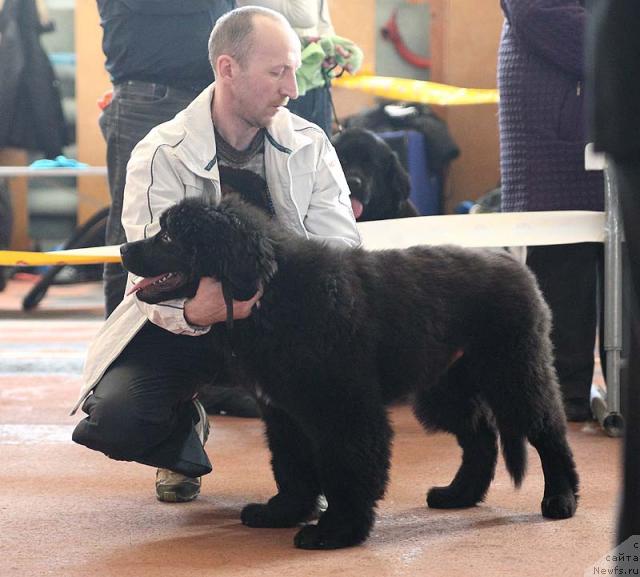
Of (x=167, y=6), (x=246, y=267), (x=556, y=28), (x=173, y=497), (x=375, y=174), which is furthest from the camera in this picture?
(x=375, y=174)

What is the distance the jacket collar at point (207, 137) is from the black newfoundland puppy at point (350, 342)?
1.17ft

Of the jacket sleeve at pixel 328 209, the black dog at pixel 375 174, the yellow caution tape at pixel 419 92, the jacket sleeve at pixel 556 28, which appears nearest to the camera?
the jacket sleeve at pixel 328 209

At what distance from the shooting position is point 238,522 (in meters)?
2.98

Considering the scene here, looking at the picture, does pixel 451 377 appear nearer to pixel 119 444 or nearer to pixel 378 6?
pixel 119 444

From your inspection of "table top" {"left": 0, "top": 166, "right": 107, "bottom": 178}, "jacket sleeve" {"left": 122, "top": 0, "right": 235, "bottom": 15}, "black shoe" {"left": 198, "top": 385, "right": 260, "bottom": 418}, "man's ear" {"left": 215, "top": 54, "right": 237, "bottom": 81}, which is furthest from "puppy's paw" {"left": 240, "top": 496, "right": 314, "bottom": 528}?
"table top" {"left": 0, "top": 166, "right": 107, "bottom": 178}

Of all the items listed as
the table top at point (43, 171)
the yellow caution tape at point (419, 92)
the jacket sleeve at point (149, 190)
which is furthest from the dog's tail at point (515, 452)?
the table top at point (43, 171)

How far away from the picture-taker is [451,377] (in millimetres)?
3039

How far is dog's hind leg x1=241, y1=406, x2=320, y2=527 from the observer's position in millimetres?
2879

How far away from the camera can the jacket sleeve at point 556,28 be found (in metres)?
4.05

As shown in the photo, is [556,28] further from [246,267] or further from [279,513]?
[279,513]

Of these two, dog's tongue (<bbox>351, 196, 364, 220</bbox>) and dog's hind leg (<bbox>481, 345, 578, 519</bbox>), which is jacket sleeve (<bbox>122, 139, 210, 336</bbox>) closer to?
dog's hind leg (<bbox>481, 345, 578, 519</bbox>)

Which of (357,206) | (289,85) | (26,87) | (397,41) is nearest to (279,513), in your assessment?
(289,85)

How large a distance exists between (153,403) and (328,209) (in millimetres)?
763

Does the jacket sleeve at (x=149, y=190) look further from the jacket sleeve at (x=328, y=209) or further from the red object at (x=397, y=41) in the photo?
the red object at (x=397, y=41)
